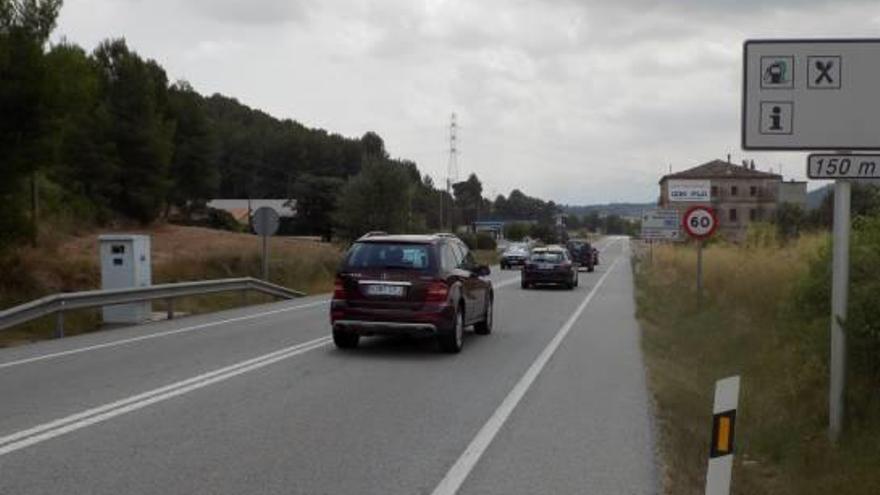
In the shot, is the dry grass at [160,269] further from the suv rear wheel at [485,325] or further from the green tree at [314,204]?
the green tree at [314,204]

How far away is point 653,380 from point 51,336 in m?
11.0

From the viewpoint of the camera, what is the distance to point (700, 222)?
77.4 feet

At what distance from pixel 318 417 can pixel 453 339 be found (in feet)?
17.3

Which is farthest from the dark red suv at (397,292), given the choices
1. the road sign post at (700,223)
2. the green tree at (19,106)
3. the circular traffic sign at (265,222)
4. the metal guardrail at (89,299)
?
the circular traffic sign at (265,222)

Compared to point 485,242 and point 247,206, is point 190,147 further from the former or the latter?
point 247,206

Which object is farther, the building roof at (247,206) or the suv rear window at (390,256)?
the building roof at (247,206)

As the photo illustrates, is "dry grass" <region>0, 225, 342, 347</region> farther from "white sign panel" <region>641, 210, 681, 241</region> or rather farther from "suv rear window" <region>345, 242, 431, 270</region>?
"white sign panel" <region>641, 210, 681, 241</region>

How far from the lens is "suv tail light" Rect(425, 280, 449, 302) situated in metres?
13.9

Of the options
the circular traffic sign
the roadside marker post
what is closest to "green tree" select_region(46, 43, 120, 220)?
the circular traffic sign

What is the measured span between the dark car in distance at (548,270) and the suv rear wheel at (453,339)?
20.6m

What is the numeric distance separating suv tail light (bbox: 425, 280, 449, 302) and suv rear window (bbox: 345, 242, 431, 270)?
0.94 feet

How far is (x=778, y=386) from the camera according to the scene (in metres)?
11.0

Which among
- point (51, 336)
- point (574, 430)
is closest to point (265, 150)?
point (51, 336)

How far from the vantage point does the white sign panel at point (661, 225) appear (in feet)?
144
